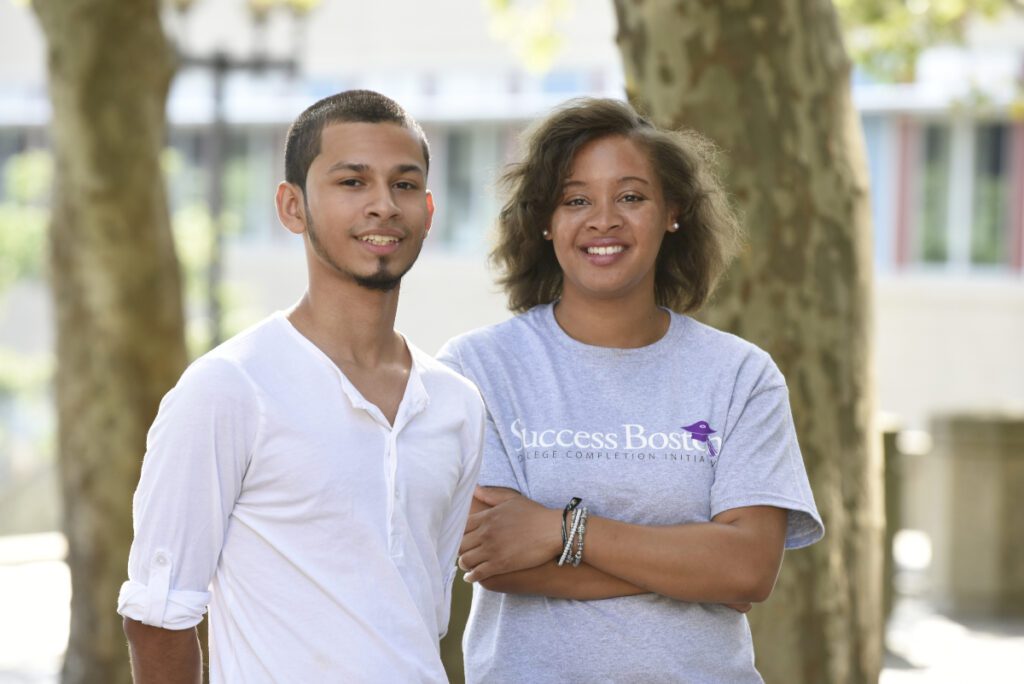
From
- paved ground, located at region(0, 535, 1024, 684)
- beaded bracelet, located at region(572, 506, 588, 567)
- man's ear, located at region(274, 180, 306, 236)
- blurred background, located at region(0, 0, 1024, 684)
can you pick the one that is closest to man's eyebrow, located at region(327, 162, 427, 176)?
man's ear, located at region(274, 180, 306, 236)

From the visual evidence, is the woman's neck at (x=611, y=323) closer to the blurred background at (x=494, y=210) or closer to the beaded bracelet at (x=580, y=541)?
the beaded bracelet at (x=580, y=541)

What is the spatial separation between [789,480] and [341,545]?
1.19m

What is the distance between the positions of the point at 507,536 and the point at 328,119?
103cm

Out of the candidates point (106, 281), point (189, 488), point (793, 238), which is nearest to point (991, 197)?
point (106, 281)

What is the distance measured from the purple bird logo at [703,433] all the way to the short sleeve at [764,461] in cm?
3

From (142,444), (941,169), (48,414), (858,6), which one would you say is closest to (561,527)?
(142,444)

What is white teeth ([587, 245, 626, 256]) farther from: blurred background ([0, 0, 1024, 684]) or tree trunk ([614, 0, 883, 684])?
blurred background ([0, 0, 1024, 684])

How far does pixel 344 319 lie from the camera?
3.41 metres

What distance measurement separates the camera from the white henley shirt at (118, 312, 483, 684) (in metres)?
3.16

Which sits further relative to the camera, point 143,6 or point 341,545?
point 143,6

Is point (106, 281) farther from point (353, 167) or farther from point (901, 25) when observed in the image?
point (353, 167)

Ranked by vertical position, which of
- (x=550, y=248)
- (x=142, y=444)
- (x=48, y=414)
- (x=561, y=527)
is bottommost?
(x=48, y=414)

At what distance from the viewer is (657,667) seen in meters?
3.75

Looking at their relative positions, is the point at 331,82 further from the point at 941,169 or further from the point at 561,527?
the point at 561,527
